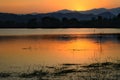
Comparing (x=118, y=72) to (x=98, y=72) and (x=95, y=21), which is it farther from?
(x=95, y=21)

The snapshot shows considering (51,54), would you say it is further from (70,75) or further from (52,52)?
(70,75)

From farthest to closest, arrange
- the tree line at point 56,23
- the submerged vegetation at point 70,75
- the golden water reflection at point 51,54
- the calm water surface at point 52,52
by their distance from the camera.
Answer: the tree line at point 56,23 < the golden water reflection at point 51,54 < the calm water surface at point 52,52 < the submerged vegetation at point 70,75

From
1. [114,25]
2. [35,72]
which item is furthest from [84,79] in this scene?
[114,25]

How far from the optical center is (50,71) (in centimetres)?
2005

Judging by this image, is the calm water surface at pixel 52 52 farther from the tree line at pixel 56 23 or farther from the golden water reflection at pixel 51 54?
the tree line at pixel 56 23

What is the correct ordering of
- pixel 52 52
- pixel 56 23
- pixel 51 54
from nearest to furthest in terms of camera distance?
pixel 51 54 → pixel 52 52 → pixel 56 23

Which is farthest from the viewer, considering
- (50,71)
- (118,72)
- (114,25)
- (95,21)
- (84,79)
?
(95,21)

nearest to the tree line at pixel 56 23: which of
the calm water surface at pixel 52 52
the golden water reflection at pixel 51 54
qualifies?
the calm water surface at pixel 52 52

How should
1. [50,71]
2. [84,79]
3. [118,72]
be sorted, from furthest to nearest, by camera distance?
[50,71] → [118,72] → [84,79]

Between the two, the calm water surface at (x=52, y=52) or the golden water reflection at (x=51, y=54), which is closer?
the calm water surface at (x=52, y=52)

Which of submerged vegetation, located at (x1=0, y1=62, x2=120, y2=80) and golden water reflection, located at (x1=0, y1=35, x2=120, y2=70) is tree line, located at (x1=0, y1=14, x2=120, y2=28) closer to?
golden water reflection, located at (x1=0, y1=35, x2=120, y2=70)

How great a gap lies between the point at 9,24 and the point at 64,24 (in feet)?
94.9

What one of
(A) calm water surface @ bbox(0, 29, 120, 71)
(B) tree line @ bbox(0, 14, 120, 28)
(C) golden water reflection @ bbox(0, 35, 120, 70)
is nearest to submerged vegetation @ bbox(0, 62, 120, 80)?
(A) calm water surface @ bbox(0, 29, 120, 71)

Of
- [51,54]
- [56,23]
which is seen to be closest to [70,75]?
[51,54]
